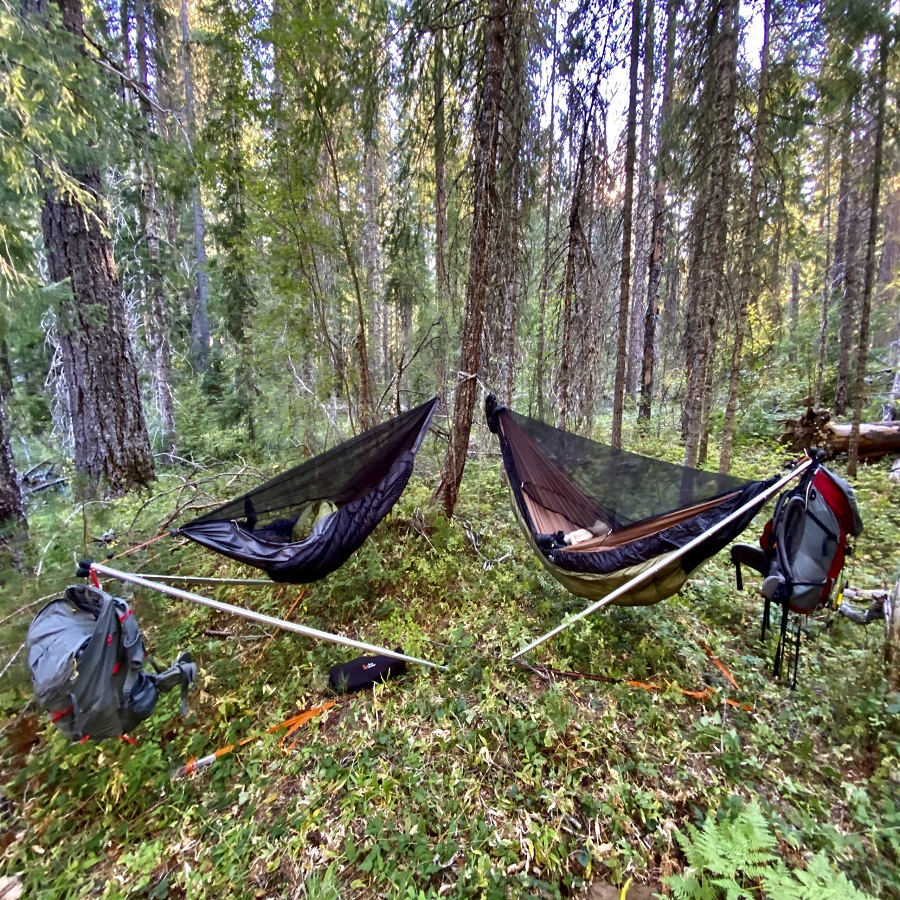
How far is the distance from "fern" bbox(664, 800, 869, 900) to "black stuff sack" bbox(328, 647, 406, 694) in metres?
1.24

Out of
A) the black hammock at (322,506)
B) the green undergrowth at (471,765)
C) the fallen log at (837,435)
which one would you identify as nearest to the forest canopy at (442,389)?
the green undergrowth at (471,765)

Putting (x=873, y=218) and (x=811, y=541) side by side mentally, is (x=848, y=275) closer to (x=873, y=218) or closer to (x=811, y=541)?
(x=873, y=218)

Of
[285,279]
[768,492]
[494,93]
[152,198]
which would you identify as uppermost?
[152,198]

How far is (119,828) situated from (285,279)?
321 centimetres

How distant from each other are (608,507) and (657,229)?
4.54 meters

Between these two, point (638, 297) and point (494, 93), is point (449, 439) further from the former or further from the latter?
point (638, 297)

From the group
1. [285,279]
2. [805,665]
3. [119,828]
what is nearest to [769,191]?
[805,665]

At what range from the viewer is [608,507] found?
8.14 feet

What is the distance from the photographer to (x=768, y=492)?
1713 millimetres

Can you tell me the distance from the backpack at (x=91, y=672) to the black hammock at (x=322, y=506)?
61cm

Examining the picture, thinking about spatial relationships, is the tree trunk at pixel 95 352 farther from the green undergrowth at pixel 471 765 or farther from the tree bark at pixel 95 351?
the green undergrowth at pixel 471 765

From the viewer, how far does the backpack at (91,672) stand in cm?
126

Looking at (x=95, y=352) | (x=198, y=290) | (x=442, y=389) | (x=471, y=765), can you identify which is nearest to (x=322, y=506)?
(x=442, y=389)

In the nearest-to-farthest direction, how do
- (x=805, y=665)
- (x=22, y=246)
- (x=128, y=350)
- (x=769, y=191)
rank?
(x=805, y=665), (x=22, y=246), (x=769, y=191), (x=128, y=350)
